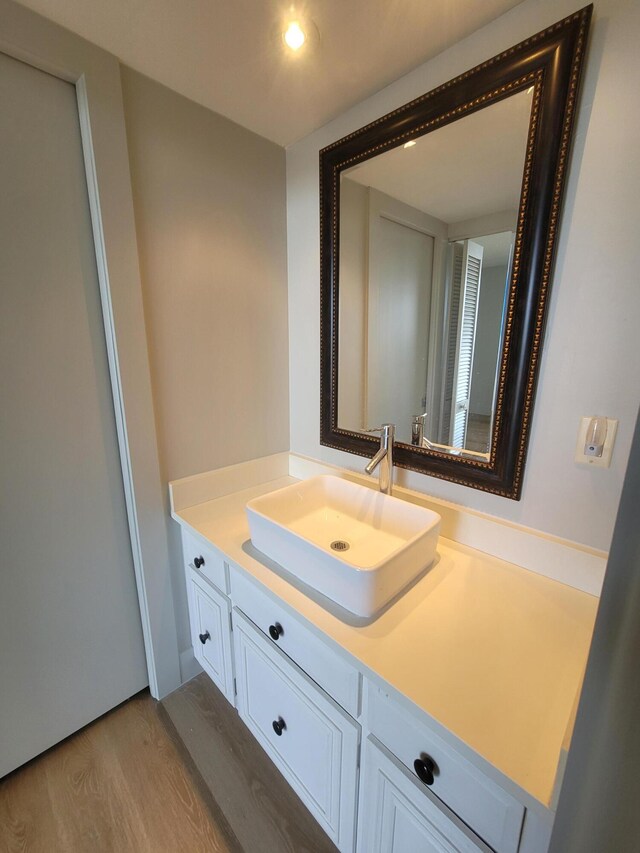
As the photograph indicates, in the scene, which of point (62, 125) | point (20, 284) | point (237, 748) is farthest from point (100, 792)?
point (62, 125)

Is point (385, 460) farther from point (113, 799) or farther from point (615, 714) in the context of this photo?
point (113, 799)

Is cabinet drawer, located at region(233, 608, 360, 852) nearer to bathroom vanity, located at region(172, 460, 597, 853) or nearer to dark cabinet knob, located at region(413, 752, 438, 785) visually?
bathroom vanity, located at region(172, 460, 597, 853)

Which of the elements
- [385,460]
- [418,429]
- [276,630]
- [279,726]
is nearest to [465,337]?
[418,429]

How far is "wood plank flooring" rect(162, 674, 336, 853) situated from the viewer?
3.48ft

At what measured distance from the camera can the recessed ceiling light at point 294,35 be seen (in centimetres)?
87

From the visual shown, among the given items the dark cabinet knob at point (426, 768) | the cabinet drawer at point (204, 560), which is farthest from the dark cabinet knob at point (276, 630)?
the dark cabinet knob at point (426, 768)

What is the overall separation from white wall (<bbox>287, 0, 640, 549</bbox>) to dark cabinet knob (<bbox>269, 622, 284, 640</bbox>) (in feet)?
2.23

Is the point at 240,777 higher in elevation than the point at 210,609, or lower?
lower

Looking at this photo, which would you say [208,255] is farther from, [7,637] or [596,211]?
[7,637]

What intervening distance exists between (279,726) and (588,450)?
44.2 inches

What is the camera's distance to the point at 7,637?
1093 mm

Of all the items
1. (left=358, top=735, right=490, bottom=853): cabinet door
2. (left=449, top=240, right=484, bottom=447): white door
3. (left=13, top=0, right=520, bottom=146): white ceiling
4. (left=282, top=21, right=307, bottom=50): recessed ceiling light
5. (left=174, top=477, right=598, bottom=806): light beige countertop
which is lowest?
(left=358, top=735, right=490, bottom=853): cabinet door

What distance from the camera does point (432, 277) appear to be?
1.08 m

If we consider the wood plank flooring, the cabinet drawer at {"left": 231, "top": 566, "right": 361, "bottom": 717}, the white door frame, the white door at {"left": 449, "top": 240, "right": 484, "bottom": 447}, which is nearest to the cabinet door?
the cabinet drawer at {"left": 231, "top": 566, "right": 361, "bottom": 717}
